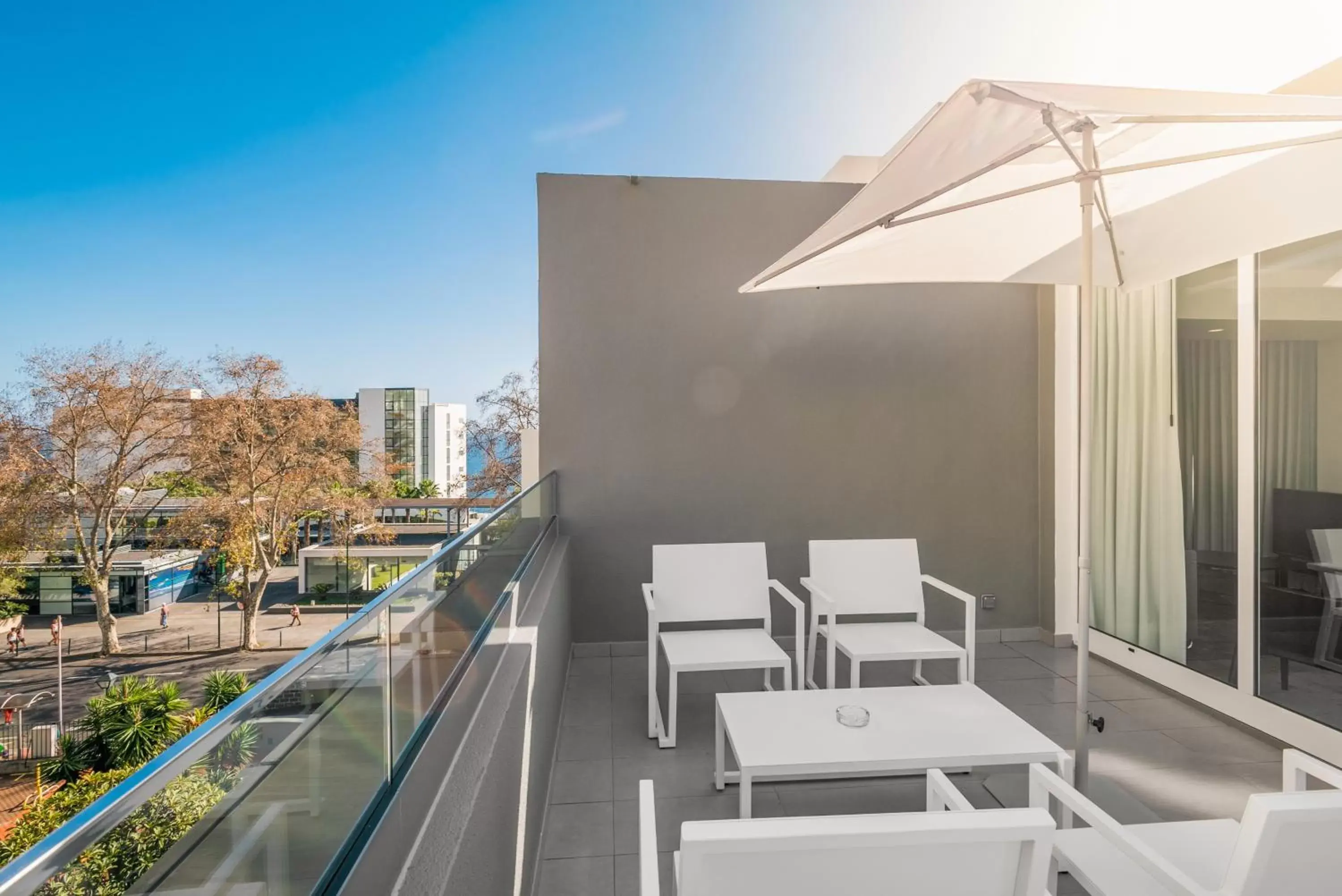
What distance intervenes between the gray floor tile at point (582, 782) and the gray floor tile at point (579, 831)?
0.14ft

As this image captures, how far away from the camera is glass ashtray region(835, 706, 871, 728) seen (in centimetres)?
267

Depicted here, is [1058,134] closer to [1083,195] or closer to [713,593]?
[1083,195]

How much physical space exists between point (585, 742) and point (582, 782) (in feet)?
1.35

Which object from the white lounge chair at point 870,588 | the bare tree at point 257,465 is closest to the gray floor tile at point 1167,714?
the white lounge chair at point 870,588

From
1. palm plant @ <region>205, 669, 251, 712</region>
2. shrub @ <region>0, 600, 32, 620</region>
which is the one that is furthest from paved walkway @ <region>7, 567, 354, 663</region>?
palm plant @ <region>205, 669, 251, 712</region>

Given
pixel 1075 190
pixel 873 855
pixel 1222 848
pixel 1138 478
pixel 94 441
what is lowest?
pixel 1222 848

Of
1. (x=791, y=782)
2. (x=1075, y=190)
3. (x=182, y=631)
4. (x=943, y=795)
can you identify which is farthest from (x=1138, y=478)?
(x=182, y=631)

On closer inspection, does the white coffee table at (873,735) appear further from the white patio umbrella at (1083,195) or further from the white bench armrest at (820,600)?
the white bench armrest at (820,600)

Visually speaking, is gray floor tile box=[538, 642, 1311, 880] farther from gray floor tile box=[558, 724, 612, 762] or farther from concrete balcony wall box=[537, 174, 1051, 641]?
concrete balcony wall box=[537, 174, 1051, 641]

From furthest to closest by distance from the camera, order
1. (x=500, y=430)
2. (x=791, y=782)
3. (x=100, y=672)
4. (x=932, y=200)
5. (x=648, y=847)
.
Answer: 1. (x=100, y=672)
2. (x=500, y=430)
3. (x=791, y=782)
4. (x=932, y=200)
5. (x=648, y=847)

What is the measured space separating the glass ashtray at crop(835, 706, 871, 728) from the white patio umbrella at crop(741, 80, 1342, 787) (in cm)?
72

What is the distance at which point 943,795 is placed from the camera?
195 cm

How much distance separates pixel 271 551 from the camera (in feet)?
83.8

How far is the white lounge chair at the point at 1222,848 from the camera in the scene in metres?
1.30
